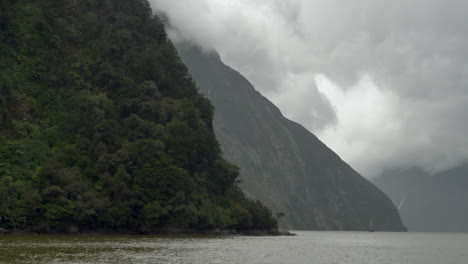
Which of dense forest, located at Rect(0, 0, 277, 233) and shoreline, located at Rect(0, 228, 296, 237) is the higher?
dense forest, located at Rect(0, 0, 277, 233)

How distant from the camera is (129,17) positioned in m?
182

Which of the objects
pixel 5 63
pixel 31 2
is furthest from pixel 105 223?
pixel 31 2

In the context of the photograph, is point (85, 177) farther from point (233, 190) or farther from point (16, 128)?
point (233, 190)

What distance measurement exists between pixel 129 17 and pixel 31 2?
32.8 metres

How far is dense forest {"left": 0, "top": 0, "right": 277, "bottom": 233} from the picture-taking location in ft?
384

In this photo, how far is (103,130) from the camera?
136m

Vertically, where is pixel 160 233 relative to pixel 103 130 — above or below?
below

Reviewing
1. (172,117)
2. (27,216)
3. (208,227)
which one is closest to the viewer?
(27,216)

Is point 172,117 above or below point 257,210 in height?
above

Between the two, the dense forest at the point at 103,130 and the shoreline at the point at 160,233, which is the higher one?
the dense forest at the point at 103,130

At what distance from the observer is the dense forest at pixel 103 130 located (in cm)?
11700

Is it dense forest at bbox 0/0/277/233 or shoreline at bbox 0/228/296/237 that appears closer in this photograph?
shoreline at bbox 0/228/296/237

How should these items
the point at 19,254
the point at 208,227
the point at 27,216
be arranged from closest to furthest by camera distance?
the point at 19,254 < the point at 27,216 < the point at 208,227

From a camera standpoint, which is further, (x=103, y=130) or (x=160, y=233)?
(x=103, y=130)
